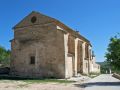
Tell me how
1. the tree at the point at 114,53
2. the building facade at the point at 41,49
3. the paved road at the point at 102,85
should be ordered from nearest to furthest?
the paved road at the point at 102,85, the tree at the point at 114,53, the building facade at the point at 41,49

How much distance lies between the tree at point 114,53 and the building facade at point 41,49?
28.6ft

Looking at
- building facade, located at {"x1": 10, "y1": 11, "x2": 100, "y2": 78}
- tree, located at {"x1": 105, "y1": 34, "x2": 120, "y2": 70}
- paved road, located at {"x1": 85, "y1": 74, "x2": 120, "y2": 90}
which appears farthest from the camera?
building facade, located at {"x1": 10, "y1": 11, "x2": 100, "y2": 78}

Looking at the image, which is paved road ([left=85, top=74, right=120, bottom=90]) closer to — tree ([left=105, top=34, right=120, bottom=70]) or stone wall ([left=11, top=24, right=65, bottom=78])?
tree ([left=105, top=34, right=120, bottom=70])

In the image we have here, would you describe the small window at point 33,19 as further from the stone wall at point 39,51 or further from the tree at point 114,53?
the tree at point 114,53

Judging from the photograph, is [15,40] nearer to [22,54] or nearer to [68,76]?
[22,54]

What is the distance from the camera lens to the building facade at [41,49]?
34.6 metres

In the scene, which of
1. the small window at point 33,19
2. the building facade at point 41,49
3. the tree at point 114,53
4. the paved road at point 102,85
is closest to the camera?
the paved road at point 102,85

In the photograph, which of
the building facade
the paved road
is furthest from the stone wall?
the paved road

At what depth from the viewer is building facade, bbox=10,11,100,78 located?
114 feet

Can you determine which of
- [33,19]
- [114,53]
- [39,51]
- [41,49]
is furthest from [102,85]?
[33,19]

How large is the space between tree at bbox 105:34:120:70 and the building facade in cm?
872

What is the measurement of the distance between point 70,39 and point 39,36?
6186mm

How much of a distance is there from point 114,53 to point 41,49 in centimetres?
1289

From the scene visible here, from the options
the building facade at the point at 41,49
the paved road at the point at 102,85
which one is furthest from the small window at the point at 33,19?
the paved road at the point at 102,85
